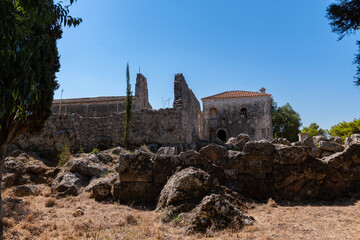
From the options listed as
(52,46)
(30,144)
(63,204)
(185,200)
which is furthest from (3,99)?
(30,144)

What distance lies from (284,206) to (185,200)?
2.19 meters

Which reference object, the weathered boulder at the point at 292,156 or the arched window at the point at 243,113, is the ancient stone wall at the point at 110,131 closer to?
the weathered boulder at the point at 292,156

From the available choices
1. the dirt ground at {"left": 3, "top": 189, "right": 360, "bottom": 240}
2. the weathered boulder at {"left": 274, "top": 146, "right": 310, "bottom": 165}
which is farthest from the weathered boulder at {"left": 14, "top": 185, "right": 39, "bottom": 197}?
the weathered boulder at {"left": 274, "top": 146, "right": 310, "bottom": 165}

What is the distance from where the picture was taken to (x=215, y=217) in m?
4.30

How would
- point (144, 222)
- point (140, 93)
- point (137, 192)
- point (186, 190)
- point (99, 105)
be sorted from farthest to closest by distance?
point (99, 105)
point (140, 93)
point (137, 192)
point (186, 190)
point (144, 222)

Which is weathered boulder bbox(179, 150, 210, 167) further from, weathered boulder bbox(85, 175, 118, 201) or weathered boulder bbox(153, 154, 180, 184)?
weathered boulder bbox(85, 175, 118, 201)

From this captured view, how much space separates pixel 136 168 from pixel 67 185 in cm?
220

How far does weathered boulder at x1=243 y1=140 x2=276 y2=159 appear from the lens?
6.32 metres

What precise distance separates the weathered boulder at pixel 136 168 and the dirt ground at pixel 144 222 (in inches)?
27.4

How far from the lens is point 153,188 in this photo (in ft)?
20.0

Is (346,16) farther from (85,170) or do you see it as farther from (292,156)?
(85,170)

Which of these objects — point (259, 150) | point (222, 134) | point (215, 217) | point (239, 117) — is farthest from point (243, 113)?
point (215, 217)

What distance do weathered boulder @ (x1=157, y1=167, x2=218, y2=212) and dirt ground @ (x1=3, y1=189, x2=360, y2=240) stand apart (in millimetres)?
328

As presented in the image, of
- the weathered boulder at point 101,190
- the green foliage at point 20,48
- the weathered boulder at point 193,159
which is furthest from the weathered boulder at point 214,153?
the green foliage at point 20,48
